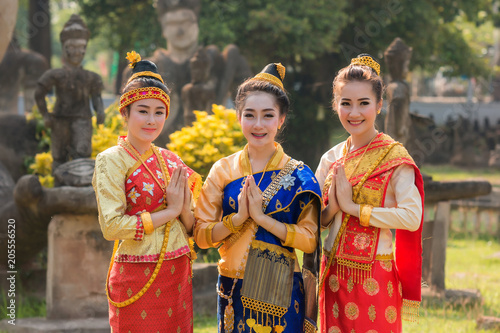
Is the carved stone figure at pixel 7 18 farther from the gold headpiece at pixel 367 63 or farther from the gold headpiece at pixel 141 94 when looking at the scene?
the gold headpiece at pixel 367 63

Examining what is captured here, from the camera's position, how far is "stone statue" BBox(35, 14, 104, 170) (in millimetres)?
5070

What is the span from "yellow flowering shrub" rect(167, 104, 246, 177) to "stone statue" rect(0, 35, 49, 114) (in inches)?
92.2

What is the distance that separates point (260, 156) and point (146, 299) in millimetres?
841

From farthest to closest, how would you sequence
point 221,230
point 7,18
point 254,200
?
point 7,18 → point 221,230 → point 254,200

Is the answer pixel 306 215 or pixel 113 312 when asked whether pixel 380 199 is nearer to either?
pixel 306 215

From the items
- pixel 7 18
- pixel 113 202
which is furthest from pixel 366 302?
pixel 7 18

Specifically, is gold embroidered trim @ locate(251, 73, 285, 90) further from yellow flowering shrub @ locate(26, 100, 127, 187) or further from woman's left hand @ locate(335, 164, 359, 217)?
yellow flowering shrub @ locate(26, 100, 127, 187)

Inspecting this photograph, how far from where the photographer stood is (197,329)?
4.79 metres

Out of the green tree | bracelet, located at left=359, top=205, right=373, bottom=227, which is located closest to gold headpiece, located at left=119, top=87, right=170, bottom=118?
bracelet, located at left=359, top=205, right=373, bottom=227

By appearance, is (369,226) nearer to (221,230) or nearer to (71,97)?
(221,230)

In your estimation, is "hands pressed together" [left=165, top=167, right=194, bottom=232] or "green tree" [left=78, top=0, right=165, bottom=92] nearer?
"hands pressed together" [left=165, top=167, right=194, bottom=232]

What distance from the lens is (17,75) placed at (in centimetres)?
734

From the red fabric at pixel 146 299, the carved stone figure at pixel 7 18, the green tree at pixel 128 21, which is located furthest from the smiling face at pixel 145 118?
the green tree at pixel 128 21

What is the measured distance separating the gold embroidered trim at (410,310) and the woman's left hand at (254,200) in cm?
87
